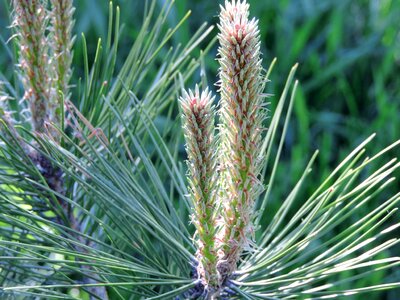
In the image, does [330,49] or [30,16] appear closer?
[30,16]

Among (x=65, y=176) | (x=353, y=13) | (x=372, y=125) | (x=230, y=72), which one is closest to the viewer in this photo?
(x=230, y=72)

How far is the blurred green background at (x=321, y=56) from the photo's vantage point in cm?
149

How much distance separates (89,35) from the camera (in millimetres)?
1606

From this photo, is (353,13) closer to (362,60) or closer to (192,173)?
(362,60)

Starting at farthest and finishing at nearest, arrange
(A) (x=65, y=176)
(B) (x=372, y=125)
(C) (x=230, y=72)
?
(B) (x=372, y=125) < (A) (x=65, y=176) < (C) (x=230, y=72)

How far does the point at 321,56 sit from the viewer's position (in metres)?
1.64

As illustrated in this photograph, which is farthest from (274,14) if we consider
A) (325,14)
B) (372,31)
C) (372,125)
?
(372,125)

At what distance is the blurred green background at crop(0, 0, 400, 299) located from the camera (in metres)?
1.49

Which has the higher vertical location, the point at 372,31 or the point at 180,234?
the point at 372,31

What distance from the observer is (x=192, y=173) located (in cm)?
48

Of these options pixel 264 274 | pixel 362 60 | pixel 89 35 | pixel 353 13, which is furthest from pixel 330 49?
pixel 264 274

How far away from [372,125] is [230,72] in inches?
42.1

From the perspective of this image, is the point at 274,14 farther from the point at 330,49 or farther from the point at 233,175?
the point at 233,175

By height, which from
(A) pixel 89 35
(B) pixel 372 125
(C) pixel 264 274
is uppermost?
(A) pixel 89 35
